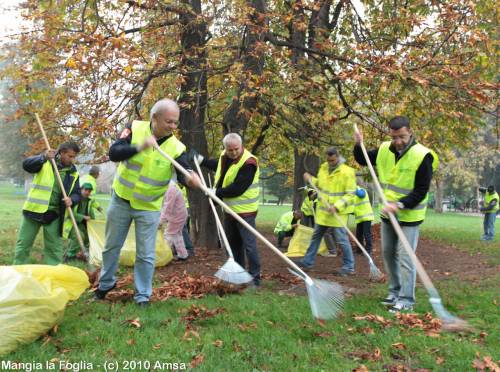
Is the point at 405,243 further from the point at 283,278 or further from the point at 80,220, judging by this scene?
the point at 80,220

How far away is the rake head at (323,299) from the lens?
4.08m

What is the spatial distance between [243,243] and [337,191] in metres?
1.89

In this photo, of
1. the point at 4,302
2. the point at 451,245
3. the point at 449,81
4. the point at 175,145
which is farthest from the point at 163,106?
the point at 451,245

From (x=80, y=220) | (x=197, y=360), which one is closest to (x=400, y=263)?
(x=197, y=360)

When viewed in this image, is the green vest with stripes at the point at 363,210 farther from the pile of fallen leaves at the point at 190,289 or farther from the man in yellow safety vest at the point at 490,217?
the man in yellow safety vest at the point at 490,217

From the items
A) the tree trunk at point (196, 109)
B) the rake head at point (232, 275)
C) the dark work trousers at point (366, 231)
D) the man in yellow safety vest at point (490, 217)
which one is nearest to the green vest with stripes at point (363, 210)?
the dark work trousers at point (366, 231)

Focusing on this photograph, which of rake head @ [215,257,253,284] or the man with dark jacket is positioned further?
the man with dark jacket

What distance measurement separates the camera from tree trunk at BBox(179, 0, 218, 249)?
7824mm

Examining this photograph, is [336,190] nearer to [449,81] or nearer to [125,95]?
[449,81]

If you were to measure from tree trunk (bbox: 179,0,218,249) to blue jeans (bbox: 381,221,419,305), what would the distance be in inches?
155

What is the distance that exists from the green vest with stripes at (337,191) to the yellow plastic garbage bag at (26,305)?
13.7ft

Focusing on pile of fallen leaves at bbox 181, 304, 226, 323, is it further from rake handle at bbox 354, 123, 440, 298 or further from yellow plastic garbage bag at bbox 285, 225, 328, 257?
yellow plastic garbage bag at bbox 285, 225, 328, 257

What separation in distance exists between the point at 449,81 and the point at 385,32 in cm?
224

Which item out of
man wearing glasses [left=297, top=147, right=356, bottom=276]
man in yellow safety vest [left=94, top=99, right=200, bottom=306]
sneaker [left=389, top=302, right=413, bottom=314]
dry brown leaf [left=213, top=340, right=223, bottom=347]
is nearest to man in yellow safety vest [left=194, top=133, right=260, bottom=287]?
man in yellow safety vest [left=94, top=99, right=200, bottom=306]
